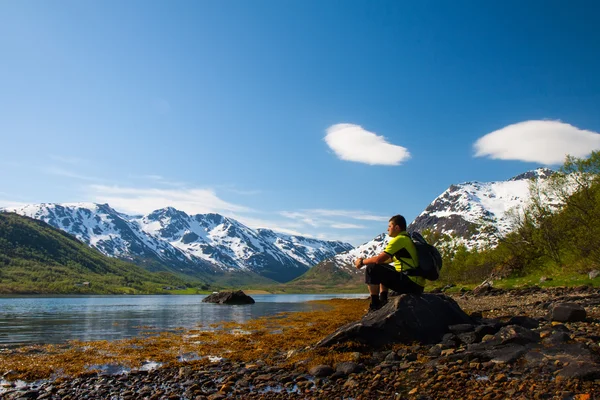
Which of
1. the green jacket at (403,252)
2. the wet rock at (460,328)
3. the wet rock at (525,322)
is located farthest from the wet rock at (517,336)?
the green jacket at (403,252)

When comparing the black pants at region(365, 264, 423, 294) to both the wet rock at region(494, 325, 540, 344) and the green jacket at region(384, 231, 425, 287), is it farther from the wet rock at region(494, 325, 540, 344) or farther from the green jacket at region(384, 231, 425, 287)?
the wet rock at region(494, 325, 540, 344)

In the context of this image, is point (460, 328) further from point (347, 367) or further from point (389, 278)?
point (347, 367)

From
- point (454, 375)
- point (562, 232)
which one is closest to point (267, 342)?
point (454, 375)

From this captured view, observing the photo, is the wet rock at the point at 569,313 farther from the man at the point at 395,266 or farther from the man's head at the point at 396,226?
the man's head at the point at 396,226

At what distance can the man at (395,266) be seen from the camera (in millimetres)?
13727

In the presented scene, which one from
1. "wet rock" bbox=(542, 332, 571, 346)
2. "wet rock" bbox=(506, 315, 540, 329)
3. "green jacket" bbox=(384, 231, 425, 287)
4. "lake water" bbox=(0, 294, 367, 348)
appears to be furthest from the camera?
"lake water" bbox=(0, 294, 367, 348)

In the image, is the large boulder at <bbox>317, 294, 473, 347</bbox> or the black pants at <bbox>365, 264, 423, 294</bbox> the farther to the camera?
the black pants at <bbox>365, 264, 423, 294</bbox>

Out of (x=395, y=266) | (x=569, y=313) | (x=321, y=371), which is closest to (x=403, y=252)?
(x=395, y=266)

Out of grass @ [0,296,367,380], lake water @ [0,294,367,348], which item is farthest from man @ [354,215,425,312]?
lake water @ [0,294,367,348]

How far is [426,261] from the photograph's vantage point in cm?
1402

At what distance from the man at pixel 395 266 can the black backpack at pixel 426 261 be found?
0.60 ft

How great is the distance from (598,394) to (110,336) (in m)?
25.7

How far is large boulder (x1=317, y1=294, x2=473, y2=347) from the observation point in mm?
14031

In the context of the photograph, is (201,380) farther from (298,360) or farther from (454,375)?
(454,375)
